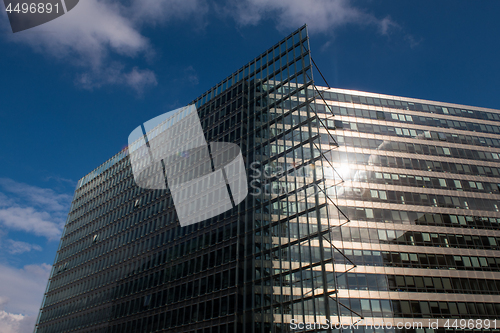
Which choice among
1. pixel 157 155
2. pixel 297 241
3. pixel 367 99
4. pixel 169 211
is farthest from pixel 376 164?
pixel 157 155

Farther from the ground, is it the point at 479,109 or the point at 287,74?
the point at 479,109

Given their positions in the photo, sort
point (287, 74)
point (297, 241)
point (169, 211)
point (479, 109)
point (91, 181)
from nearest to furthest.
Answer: point (297, 241), point (287, 74), point (169, 211), point (479, 109), point (91, 181)

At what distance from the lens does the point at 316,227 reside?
135ft

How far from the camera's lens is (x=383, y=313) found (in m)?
44.6

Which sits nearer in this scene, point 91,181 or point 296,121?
point 296,121

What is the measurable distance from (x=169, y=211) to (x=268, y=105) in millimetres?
23061

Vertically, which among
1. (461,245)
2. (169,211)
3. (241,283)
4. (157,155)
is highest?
(157,155)

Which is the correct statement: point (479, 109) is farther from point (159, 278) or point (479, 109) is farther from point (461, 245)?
point (159, 278)

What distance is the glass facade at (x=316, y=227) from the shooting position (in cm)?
4275

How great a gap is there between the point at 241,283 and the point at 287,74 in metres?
26.6

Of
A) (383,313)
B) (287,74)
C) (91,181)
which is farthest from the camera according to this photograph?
(91,181)

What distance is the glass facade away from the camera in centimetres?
4275

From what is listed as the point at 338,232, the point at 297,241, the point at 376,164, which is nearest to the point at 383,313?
the point at 338,232

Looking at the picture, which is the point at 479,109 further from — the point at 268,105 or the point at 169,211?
the point at 169,211
